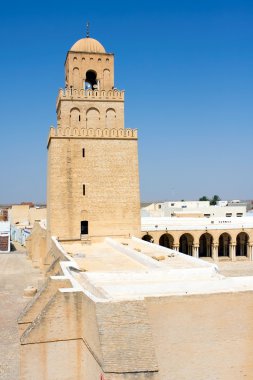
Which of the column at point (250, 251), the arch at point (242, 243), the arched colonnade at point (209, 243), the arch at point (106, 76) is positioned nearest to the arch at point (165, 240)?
the arched colonnade at point (209, 243)

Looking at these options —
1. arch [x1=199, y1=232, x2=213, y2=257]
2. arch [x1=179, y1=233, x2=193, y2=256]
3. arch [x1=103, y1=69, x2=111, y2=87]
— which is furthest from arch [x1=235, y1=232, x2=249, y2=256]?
arch [x1=103, y1=69, x2=111, y2=87]

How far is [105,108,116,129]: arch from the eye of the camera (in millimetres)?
22828

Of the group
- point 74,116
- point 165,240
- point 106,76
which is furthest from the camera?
point 165,240

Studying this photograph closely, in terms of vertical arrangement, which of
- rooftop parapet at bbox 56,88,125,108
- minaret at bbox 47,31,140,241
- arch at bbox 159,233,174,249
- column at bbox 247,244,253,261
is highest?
rooftop parapet at bbox 56,88,125,108

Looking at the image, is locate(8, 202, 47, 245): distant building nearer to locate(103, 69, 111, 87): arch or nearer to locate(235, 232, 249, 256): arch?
locate(235, 232, 249, 256): arch

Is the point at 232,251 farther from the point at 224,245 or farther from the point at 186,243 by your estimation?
the point at 186,243

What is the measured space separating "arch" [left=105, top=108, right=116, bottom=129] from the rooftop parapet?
661 mm

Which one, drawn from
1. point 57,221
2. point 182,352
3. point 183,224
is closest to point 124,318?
point 182,352

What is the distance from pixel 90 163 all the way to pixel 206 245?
15.3 meters

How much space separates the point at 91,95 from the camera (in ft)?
74.5

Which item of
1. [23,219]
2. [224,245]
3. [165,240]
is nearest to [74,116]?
[165,240]

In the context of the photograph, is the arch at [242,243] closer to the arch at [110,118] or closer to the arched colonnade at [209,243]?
the arched colonnade at [209,243]

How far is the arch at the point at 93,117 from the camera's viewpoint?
22656 millimetres

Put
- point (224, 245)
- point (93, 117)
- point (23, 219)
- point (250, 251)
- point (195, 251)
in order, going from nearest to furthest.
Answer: point (93, 117), point (195, 251), point (250, 251), point (224, 245), point (23, 219)
